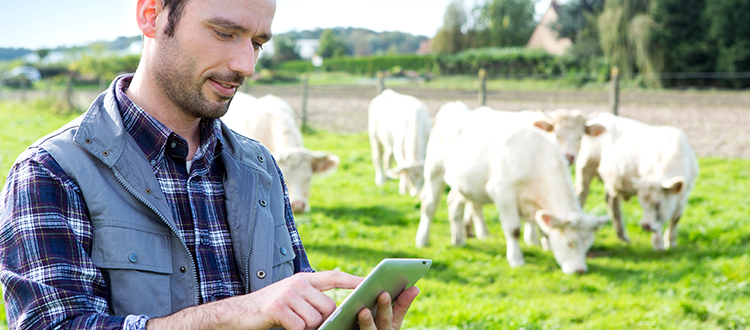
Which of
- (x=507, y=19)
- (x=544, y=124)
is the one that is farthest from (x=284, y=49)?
(x=544, y=124)

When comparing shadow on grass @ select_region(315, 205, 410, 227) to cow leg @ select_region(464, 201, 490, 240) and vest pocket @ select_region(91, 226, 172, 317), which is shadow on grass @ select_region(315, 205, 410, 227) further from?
vest pocket @ select_region(91, 226, 172, 317)

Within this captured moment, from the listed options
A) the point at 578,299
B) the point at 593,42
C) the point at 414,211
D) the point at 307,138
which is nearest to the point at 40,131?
the point at 307,138

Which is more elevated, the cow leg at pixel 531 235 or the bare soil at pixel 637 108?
the bare soil at pixel 637 108

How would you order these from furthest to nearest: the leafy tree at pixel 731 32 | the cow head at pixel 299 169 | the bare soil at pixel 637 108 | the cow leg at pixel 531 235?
the leafy tree at pixel 731 32 < the bare soil at pixel 637 108 < the cow leg at pixel 531 235 < the cow head at pixel 299 169

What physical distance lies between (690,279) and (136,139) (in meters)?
5.96

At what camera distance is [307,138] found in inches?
648

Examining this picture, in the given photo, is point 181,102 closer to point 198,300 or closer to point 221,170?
point 221,170

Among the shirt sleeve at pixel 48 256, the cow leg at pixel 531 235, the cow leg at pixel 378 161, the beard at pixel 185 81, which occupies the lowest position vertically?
the cow leg at pixel 531 235

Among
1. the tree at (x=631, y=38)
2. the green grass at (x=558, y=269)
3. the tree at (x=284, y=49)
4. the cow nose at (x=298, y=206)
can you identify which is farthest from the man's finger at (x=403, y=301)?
Result: the tree at (x=284, y=49)

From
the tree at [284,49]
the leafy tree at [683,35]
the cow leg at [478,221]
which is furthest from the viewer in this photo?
the tree at [284,49]

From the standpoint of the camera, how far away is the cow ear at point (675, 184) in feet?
22.9

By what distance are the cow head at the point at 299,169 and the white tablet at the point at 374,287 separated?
18.6 ft

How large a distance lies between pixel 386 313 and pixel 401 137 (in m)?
9.05

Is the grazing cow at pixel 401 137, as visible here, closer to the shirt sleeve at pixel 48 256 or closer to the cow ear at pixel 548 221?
the cow ear at pixel 548 221
